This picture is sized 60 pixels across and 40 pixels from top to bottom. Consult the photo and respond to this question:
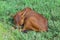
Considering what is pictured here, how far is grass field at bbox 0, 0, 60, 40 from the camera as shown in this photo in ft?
20.5

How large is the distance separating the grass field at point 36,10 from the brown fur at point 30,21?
0.54 ft

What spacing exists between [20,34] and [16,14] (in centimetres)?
87

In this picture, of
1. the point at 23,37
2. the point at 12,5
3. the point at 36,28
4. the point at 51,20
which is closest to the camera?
the point at 23,37

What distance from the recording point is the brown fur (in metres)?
6.79

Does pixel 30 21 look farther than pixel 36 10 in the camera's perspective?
No

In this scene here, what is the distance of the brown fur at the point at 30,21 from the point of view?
6.79 meters

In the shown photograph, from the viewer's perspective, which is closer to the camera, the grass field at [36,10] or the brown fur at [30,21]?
the grass field at [36,10]

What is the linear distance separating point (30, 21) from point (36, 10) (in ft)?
3.56

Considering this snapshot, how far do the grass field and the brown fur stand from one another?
165mm

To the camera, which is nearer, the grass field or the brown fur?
the grass field

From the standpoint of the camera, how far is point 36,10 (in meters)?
7.88

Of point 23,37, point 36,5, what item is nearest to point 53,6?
point 36,5

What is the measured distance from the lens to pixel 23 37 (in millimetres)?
6340

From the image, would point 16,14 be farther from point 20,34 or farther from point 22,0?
point 22,0
